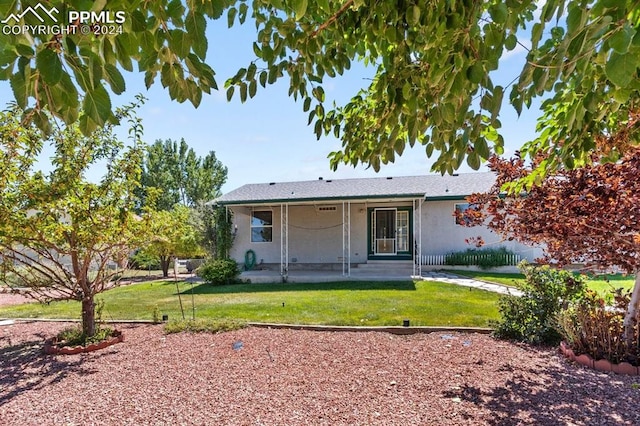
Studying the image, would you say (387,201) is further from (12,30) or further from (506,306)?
(12,30)

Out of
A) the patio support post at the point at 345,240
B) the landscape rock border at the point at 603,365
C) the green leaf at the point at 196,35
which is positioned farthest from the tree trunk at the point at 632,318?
the patio support post at the point at 345,240

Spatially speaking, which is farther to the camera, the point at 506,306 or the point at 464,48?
the point at 506,306

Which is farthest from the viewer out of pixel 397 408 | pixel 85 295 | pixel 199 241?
pixel 199 241

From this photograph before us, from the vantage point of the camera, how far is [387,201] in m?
16.4

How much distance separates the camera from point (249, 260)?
689 inches

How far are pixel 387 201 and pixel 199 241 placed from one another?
31.4 feet

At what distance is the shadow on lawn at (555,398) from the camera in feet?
10.5

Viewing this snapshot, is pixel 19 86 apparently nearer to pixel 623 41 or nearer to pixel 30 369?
pixel 623 41

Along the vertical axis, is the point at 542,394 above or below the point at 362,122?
below

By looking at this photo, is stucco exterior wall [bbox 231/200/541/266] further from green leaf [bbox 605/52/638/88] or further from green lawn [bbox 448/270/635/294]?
green leaf [bbox 605/52/638/88]

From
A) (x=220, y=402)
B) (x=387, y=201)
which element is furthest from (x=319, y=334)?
(x=387, y=201)

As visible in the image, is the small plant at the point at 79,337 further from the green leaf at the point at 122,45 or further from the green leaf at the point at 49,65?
the green leaf at the point at 49,65

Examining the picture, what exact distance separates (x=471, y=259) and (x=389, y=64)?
14.3 m

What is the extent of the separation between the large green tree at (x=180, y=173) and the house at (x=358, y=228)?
1744cm
